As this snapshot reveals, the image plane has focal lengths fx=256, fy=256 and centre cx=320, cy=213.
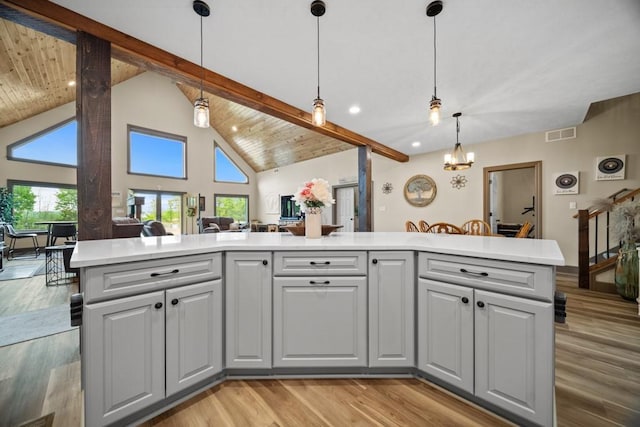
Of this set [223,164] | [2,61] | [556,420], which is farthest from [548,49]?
[223,164]

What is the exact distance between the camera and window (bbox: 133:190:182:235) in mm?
7919

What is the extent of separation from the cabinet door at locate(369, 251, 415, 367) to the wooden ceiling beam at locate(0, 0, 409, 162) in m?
2.36

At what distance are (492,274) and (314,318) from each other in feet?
3.33

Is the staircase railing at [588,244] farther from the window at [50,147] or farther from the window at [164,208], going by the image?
the window at [50,147]

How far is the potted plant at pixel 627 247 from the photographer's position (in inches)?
117

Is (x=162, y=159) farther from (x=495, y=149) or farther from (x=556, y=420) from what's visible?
(x=556, y=420)

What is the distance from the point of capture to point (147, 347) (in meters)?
1.28

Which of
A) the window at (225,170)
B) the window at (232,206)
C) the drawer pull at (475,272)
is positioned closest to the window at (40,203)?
the window at (232,206)

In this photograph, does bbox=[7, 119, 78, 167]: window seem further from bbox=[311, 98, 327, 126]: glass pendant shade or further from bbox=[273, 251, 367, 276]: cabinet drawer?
bbox=[273, 251, 367, 276]: cabinet drawer

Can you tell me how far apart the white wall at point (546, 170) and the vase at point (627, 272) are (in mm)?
1169

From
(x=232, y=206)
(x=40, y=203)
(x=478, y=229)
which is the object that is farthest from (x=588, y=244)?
(x=40, y=203)

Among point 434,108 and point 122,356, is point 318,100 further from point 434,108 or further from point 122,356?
point 122,356

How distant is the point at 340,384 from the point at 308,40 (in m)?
2.60

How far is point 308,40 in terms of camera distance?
216cm
